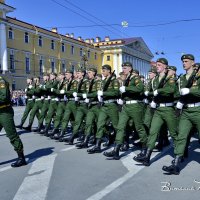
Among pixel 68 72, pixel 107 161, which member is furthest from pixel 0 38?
pixel 107 161

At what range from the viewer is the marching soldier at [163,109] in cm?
694

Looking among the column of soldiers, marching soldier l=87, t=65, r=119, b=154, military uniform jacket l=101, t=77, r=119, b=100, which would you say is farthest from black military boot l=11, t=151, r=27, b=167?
military uniform jacket l=101, t=77, r=119, b=100

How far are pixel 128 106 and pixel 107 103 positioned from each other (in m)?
0.88

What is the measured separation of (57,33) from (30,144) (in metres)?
50.6

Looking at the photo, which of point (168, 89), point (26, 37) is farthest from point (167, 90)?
point (26, 37)

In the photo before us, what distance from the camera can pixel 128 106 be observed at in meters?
7.81

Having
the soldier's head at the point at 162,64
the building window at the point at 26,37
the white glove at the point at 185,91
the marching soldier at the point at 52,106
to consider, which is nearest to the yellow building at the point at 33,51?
the building window at the point at 26,37

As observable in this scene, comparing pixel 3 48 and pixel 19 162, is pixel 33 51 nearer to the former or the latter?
pixel 3 48

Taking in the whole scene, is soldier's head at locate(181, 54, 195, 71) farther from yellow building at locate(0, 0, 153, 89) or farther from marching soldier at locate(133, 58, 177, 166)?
yellow building at locate(0, 0, 153, 89)

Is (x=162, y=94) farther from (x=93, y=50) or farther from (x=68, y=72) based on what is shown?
(x=93, y=50)

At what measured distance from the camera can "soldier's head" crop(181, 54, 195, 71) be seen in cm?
650

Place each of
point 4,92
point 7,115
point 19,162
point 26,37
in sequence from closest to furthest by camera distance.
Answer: point 4,92
point 7,115
point 19,162
point 26,37

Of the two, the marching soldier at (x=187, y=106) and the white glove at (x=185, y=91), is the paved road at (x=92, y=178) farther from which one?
the white glove at (x=185, y=91)

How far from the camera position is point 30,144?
9867 millimetres
